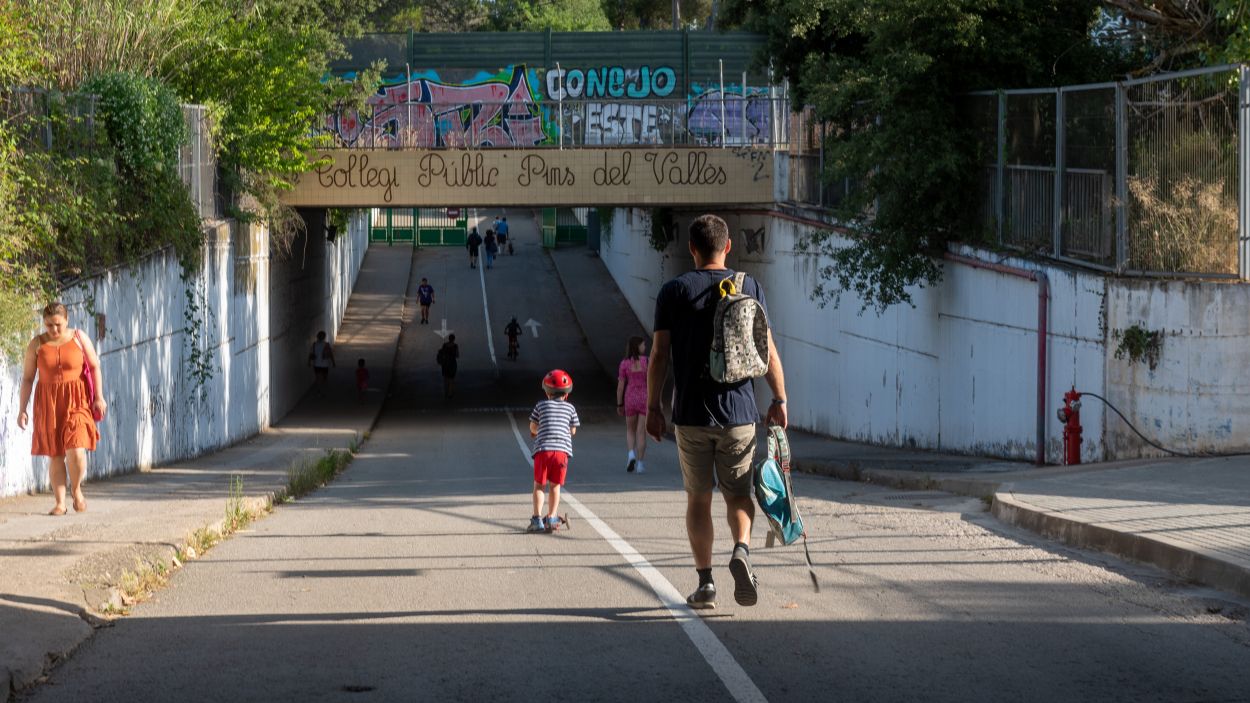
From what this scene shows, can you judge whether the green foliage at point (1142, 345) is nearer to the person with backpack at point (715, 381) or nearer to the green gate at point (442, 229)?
the person with backpack at point (715, 381)

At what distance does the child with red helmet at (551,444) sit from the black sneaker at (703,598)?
3.56 metres

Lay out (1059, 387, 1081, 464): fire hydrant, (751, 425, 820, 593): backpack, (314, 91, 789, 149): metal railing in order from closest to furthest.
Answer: (751, 425, 820, 593): backpack
(1059, 387, 1081, 464): fire hydrant
(314, 91, 789, 149): metal railing

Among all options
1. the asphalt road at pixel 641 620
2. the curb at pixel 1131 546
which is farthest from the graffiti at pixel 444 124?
the curb at pixel 1131 546

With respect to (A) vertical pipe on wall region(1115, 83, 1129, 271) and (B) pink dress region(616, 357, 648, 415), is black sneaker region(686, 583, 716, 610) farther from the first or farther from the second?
(B) pink dress region(616, 357, 648, 415)

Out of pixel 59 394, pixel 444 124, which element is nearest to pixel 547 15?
pixel 444 124

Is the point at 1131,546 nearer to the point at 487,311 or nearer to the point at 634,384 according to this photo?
the point at 634,384

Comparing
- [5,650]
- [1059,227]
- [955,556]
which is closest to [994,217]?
[1059,227]

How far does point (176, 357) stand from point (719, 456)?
1375 cm

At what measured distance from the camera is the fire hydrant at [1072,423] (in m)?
14.6

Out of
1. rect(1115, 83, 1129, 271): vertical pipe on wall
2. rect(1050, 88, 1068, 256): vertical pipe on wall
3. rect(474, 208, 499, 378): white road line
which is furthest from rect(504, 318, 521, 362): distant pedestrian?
rect(1115, 83, 1129, 271): vertical pipe on wall

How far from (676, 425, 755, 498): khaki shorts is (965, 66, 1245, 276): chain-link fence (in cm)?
849

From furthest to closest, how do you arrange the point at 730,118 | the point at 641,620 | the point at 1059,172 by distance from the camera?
1. the point at 730,118
2. the point at 1059,172
3. the point at 641,620

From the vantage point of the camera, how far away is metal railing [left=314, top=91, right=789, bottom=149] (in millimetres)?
29703

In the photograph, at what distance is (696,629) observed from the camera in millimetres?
7148
